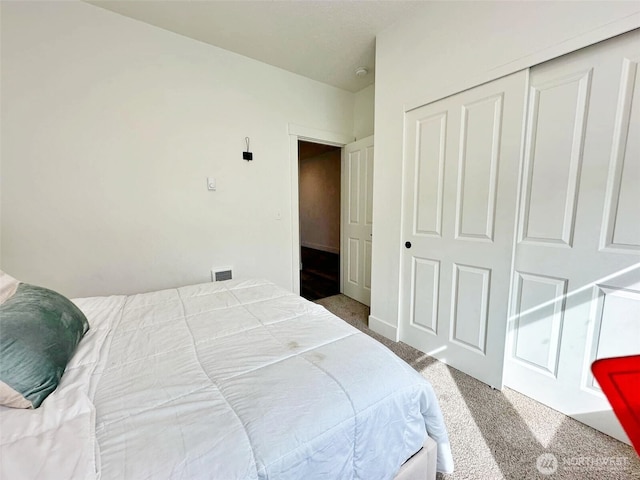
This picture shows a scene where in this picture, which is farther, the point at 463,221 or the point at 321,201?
the point at 321,201

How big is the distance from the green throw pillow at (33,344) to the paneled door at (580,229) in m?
2.29

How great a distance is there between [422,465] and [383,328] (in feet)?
4.99

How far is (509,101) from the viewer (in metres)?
1.57

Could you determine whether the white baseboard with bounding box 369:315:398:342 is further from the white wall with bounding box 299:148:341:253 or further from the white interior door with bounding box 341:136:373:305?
the white wall with bounding box 299:148:341:253

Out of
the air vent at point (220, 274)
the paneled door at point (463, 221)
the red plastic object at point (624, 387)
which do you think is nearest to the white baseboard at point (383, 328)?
the paneled door at point (463, 221)

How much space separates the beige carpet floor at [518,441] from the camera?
1194mm

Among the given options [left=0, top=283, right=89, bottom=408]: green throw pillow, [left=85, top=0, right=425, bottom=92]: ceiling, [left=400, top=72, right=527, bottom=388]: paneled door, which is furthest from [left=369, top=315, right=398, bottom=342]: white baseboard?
[left=85, top=0, right=425, bottom=92]: ceiling

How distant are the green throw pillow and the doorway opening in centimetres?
363

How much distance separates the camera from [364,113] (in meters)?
3.23

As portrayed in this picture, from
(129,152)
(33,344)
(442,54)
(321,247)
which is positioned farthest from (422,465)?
(321,247)

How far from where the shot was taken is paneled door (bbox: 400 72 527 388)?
1.62 metres

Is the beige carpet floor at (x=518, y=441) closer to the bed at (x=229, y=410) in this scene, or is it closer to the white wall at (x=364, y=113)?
the bed at (x=229, y=410)

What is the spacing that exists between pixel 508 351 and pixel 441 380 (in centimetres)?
48

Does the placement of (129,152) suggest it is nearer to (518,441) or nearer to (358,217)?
(358,217)
